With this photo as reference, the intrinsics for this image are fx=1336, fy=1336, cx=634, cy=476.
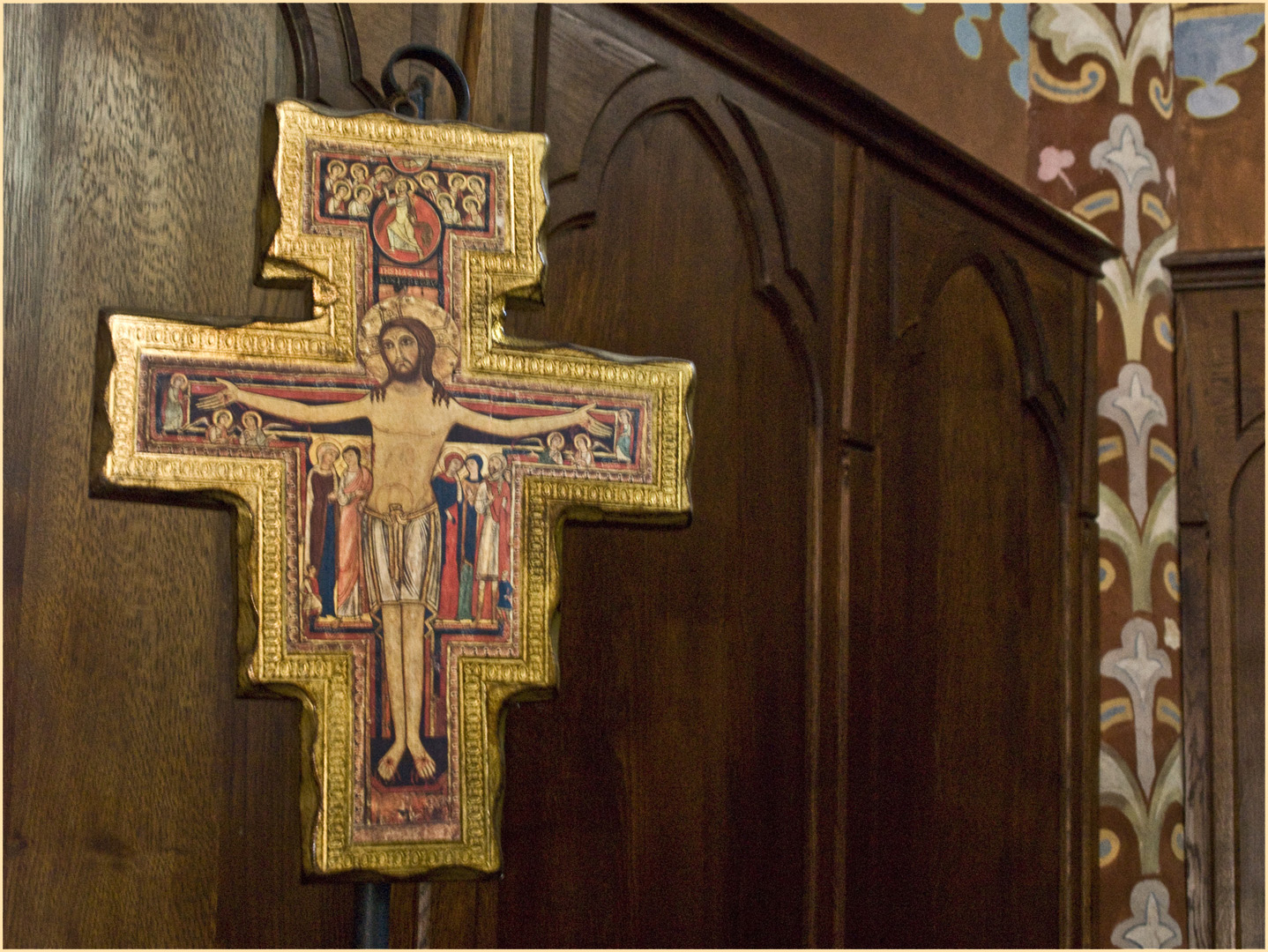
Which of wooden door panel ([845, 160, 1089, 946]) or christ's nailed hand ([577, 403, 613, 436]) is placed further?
wooden door panel ([845, 160, 1089, 946])

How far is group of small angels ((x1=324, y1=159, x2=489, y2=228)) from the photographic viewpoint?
834mm

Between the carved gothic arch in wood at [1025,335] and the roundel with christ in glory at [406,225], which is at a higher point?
the carved gothic arch in wood at [1025,335]

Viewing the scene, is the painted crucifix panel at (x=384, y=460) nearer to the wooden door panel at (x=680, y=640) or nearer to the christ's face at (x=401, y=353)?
the christ's face at (x=401, y=353)

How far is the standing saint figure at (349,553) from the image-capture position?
2.67ft

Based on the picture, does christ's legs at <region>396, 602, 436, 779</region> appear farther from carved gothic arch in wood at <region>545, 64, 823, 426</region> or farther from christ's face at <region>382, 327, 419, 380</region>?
carved gothic arch in wood at <region>545, 64, 823, 426</region>

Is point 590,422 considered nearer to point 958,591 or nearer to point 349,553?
point 349,553

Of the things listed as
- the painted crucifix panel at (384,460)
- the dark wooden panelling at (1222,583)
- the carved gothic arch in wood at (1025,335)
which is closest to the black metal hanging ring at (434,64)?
the painted crucifix panel at (384,460)

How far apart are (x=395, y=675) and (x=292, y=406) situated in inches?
7.0

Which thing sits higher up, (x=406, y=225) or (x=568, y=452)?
(x=406, y=225)

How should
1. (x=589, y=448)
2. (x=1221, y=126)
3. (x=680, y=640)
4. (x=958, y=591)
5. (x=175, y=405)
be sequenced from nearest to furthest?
(x=175, y=405) → (x=589, y=448) → (x=680, y=640) → (x=958, y=591) → (x=1221, y=126)

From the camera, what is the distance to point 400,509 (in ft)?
2.71

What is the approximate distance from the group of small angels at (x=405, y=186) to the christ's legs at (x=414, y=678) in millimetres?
249

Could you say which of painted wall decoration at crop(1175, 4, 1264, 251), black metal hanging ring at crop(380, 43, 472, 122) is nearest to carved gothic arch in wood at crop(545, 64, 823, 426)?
black metal hanging ring at crop(380, 43, 472, 122)

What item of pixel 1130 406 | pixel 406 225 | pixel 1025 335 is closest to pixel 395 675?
pixel 406 225
